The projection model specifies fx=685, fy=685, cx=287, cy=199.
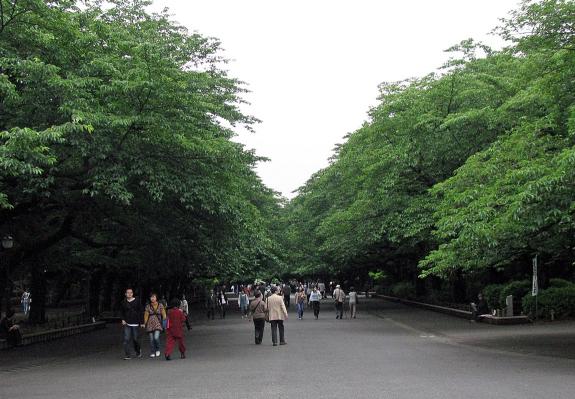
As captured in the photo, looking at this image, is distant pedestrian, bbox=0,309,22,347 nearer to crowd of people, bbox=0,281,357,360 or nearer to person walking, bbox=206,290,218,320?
crowd of people, bbox=0,281,357,360

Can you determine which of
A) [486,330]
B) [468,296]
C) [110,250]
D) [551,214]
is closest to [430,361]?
[551,214]

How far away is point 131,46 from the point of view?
17562 millimetres

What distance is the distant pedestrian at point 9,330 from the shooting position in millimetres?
21328

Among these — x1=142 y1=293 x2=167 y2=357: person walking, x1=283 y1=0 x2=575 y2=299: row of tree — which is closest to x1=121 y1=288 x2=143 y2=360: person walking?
x1=142 y1=293 x2=167 y2=357: person walking

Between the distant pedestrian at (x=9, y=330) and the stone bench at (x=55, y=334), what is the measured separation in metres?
0.20

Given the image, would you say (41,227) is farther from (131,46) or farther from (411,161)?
(411,161)

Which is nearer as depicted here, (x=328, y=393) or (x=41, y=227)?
(x=328, y=393)

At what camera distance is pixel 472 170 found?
18.3m

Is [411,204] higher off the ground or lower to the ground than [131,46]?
lower

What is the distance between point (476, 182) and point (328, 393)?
32.6ft

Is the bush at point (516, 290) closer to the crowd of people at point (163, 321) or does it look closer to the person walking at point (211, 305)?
the crowd of people at point (163, 321)

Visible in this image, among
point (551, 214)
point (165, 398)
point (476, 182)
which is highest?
point (476, 182)

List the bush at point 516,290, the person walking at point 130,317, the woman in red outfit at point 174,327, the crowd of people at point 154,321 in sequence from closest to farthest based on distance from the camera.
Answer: the woman in red outfit at point 174,327 < the crowd of people at point 154,321 < the person walking at point 130,317 < the bush at point 516,290

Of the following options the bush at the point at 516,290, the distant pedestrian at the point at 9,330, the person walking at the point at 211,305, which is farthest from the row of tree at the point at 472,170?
the distant pedestrian at the point at 9,330
